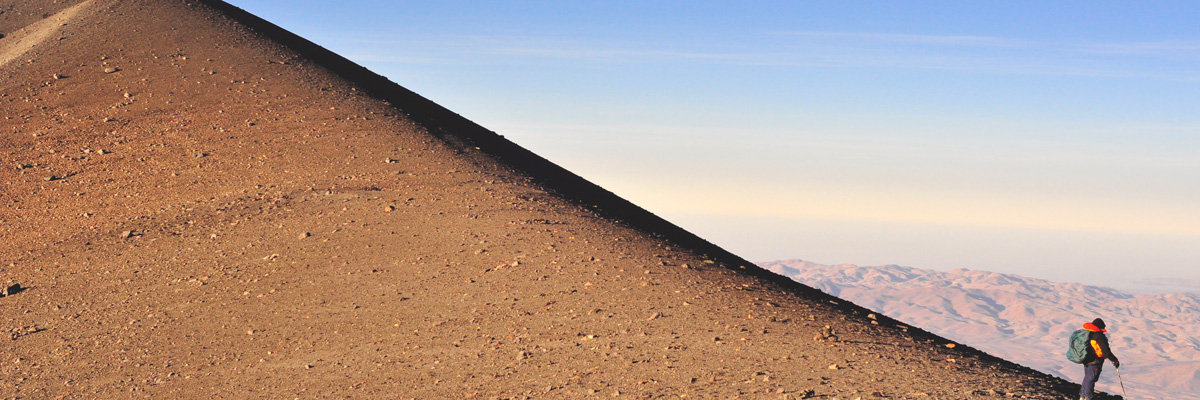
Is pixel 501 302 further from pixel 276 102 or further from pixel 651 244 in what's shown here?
pixel 276 102

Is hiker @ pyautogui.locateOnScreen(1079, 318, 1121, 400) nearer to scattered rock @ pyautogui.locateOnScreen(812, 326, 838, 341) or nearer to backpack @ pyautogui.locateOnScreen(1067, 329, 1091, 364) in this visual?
backpack @ pyautogui.locateOnScreen(1067, 329, 1091, 364)

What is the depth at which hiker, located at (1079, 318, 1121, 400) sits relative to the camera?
13500mm

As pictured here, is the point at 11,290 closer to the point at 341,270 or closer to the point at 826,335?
the point at 341,270

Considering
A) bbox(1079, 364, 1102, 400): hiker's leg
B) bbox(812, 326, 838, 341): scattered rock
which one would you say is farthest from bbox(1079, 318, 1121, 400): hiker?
bbox(812, 326, 838, 341): scattered rock

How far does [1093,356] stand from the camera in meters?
13.7

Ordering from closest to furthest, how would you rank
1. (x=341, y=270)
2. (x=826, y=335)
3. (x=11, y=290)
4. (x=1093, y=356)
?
(x=1093, y=356) < (x=826, y=335) < (x=11, y=290) < (x=341, y=270)

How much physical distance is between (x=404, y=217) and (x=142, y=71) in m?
13.3

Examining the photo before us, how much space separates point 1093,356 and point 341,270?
13.4 metres

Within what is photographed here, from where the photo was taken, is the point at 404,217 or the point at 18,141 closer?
the point at 404,217

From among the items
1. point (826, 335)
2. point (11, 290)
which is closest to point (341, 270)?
point (11, 290)

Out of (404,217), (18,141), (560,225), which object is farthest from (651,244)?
(18,141)

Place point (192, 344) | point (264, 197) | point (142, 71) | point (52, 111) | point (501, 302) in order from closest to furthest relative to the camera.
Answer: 1. point (192, 344)
2. point (501, 302)
3. point (264, 197)
4. point (52, 111)
5. point (142, 71)

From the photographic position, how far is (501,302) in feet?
55.7

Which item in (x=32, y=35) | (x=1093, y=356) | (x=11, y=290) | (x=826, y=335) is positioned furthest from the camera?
(x=32, y=35)
